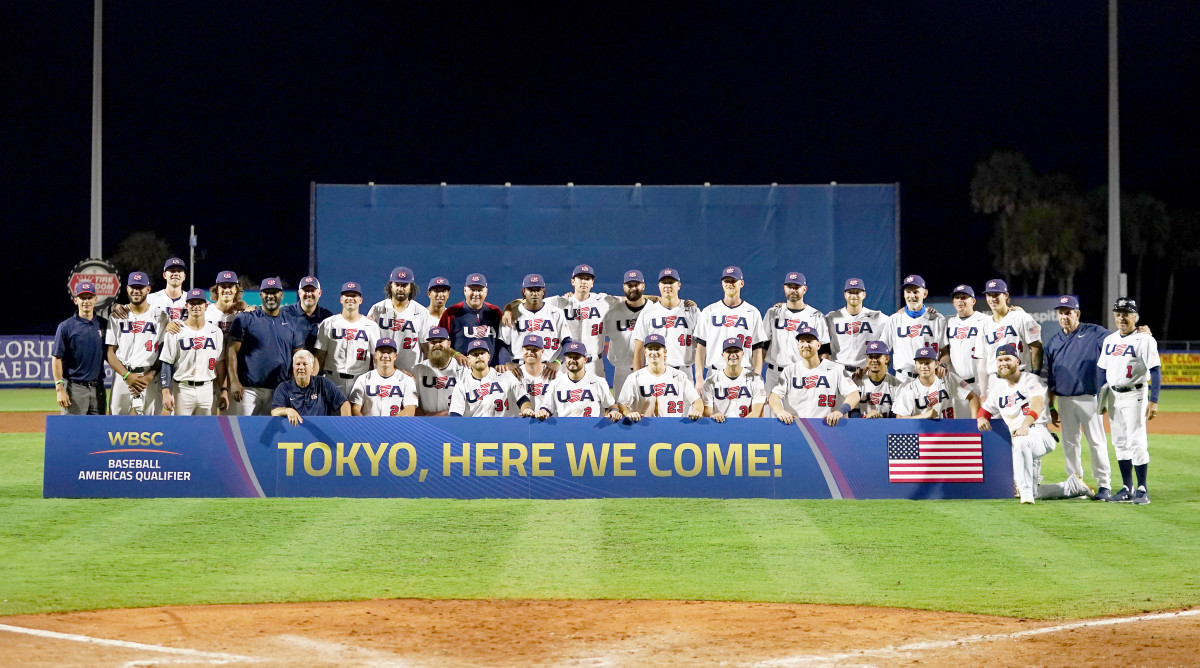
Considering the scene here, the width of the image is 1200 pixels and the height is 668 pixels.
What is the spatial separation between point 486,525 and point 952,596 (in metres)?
4.04

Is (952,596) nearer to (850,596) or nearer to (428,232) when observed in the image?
(850,596)

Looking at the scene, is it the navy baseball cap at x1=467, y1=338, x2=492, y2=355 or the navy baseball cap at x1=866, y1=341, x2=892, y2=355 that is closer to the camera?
the navy baseball cap at x1=467, y1=338, x2=492, y2=355

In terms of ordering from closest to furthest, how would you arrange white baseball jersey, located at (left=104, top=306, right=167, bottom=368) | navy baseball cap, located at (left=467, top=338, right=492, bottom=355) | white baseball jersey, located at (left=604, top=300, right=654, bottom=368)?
navy baseball cap, located at (left=467, top=338, right=492, bottom=355)
white baseball jersey, located at (left=104, top=306, right=167, bottom=368)
white baseball jersey, located at (left=604, top=300, right=654, bottom=368)

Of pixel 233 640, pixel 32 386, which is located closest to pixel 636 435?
pixel 233 640

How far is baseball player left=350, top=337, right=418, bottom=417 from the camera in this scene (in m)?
11.8

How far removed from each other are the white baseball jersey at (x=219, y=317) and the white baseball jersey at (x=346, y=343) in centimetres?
99

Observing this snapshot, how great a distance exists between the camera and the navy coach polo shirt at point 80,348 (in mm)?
12383

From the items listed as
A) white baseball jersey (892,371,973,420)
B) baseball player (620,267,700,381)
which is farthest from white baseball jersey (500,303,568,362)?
white baseball jersey (892,371,973,420)

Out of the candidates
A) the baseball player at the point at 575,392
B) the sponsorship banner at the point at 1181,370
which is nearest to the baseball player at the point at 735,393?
the baseball player at the point at 575,392

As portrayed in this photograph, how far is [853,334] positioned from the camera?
12961 millimetres

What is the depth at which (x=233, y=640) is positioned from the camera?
21.1ft

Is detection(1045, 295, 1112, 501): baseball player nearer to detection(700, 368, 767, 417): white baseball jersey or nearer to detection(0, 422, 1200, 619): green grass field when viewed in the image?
detection(0, 422, 1200, 619): green grass field

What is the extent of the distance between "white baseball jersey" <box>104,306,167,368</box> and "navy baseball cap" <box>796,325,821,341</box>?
654cm

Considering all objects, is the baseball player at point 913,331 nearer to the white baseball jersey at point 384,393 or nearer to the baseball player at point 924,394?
the baseball player at point 924,394
